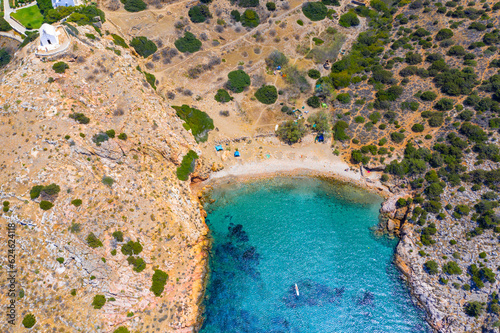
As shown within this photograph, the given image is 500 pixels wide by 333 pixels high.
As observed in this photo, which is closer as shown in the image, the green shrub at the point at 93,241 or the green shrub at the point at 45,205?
the green shrub at the point at 45,205

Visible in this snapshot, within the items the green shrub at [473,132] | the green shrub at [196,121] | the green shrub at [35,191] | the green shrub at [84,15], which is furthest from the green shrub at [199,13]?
the green shrub at [473,132]

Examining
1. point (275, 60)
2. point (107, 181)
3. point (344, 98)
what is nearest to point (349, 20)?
point (275, 60)

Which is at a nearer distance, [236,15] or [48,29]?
[48,29]

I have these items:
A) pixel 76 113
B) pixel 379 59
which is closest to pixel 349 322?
pixel 76 113

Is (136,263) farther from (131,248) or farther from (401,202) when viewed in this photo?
(401,202)

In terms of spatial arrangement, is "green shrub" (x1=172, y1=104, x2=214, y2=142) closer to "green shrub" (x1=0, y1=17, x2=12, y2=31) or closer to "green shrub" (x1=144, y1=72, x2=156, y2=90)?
"green shrub" (x1=144, y1=72, x2=156, y2=90)

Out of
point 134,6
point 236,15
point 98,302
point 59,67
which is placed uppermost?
point 236,15

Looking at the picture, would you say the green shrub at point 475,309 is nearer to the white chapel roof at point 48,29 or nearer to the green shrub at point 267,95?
the green shrub at point 267,95
